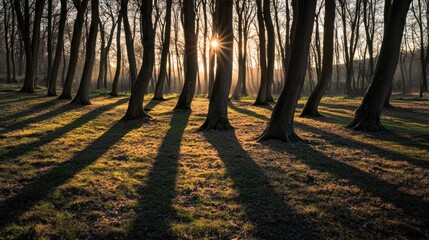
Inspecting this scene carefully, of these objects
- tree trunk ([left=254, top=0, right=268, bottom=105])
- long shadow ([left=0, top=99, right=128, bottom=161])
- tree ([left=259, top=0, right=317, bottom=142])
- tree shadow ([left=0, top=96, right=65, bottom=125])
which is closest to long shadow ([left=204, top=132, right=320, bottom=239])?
tree ([left=259, top=0, right=317, bottom=142])

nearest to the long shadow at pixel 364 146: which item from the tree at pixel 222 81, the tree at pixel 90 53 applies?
the tree at pixel 222 81

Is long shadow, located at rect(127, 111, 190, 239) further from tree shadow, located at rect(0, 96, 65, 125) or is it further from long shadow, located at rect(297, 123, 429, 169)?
tree shadow, located at rect(0, 96, 65, 125)

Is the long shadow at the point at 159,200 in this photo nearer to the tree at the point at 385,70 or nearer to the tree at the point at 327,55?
the tree at the point at 385,70

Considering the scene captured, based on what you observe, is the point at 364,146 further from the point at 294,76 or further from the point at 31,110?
the point at 31,110

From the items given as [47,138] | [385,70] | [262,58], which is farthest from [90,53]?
[385,70]

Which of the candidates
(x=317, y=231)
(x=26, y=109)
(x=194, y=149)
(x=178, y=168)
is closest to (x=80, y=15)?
(x=26, y=109)

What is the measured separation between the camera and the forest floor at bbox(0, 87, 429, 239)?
3.88m

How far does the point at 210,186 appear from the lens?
5359 mm

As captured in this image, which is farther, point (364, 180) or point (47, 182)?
point (364, 180)

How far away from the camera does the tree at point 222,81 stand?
10.3m

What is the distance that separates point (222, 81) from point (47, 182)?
650 centimetres

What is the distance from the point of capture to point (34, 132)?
926 centimetres

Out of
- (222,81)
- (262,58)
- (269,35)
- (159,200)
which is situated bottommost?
(159,200)

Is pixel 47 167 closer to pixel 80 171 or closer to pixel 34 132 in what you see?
pixel 80 171
